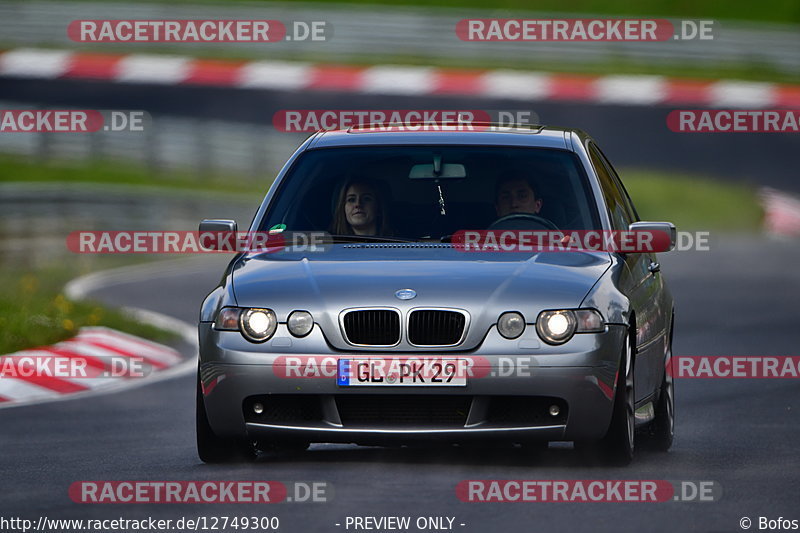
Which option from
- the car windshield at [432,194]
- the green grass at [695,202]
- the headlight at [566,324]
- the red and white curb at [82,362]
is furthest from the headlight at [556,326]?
the green grass at [695,202]

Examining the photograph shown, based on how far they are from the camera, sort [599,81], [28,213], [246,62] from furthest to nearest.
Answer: [246,62] < [599,81] < [28,213]

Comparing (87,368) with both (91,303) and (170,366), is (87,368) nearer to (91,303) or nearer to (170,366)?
(170,366)

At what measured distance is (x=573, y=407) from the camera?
8.34 meters

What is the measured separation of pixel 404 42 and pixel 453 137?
2920 centimetres

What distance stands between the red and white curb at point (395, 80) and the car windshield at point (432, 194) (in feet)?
79.6

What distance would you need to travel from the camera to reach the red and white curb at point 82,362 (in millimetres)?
13008

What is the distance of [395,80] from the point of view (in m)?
35.4

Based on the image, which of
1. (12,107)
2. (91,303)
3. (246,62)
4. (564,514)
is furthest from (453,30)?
(564,514)

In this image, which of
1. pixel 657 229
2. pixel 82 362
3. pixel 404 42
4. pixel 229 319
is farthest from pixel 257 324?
pixel 404 42

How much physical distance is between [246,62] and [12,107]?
783cm

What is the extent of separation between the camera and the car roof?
32.3 ft

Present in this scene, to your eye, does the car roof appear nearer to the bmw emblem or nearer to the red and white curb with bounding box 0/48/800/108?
the bmw emblem

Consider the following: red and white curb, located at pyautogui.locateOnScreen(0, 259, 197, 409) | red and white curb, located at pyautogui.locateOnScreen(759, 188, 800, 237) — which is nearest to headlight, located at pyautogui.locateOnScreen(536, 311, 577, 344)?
red and white curb, located at pyautogui.locateOnScreen(0, 259, 197, 409)

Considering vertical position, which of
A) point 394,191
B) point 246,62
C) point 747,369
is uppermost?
point 246,62
